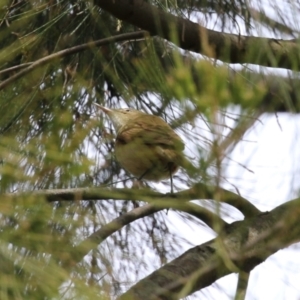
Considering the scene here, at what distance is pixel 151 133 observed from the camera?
145 cm

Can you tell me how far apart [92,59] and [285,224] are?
82 cm

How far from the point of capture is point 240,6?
1.82 metres

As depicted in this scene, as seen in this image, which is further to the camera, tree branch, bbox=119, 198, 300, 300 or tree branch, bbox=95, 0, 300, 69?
tree branch, bbox=95, 0, 300, 69

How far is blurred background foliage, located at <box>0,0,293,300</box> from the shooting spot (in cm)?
97

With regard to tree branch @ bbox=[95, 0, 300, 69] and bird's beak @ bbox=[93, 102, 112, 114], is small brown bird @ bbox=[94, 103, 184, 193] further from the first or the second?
tree branch @ bbox=[95, 0, 300, 69]

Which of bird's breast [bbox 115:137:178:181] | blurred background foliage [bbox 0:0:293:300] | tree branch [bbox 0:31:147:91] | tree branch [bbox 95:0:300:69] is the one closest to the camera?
blurred background foliage [bbox 0:0:293:300]

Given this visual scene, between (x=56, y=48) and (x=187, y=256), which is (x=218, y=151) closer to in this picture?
(x=187, y=256)

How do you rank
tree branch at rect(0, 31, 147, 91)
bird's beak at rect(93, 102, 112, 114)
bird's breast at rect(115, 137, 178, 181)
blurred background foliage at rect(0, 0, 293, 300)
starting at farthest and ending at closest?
1. bird's beak at rect(93, 102, 112, 114)
2. tree branch at rect(0, 31, 147, 91)
3. bird's breast at rect(115, 137, 178, 181)
4. blurred background foliage at rect(0, 0, 293, 300)

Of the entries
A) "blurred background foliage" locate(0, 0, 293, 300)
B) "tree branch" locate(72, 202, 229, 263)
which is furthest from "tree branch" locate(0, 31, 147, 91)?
"tree branch" locate(72, 202, 229, 263)

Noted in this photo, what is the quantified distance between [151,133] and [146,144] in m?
0.10

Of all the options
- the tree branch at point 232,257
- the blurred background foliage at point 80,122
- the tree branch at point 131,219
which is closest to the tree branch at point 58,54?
the blurred background foliage at point 80,122

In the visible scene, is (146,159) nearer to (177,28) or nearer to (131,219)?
(131,219)

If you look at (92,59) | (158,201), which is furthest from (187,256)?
(92,59)

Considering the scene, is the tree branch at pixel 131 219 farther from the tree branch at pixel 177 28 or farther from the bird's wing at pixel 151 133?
the tree branch at pixel 177 28
